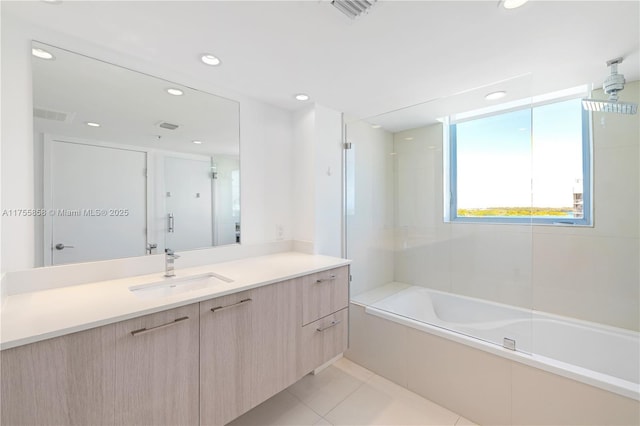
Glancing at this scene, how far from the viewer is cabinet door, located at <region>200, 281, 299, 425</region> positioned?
1.26m

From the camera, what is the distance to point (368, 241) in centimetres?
291

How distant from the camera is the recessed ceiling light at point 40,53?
131 centimetres

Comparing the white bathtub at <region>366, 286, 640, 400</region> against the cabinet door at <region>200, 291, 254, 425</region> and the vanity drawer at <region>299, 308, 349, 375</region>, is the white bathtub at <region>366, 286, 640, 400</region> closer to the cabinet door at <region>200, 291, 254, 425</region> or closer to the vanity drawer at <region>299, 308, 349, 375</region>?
the vanity drawer at <region>299, 308, 349, 375</region>

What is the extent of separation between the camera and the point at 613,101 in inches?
71.3

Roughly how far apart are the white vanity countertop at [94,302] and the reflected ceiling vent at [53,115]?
891 mm

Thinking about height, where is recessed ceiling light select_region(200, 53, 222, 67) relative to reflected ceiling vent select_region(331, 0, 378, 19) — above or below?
above

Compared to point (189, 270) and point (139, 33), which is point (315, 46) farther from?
point (189, 270)

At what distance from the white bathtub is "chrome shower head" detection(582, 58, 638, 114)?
1.60 meters

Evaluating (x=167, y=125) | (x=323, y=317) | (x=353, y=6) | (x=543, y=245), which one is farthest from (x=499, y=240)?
(x=167, y=125)

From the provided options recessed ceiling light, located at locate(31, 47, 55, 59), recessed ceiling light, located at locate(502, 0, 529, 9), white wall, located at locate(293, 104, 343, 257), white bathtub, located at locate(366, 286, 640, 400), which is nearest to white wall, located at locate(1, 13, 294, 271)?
recessed ceiling light, located at locate(31, 47, 55, 59)

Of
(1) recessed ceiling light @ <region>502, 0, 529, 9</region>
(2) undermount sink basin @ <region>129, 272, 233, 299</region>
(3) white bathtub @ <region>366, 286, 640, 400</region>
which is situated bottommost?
(3) white bathtub @ <region>366, 286, 640, 400</region>

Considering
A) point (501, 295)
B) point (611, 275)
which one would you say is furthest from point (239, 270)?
point (611, 275)

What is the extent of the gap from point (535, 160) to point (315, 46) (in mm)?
2181

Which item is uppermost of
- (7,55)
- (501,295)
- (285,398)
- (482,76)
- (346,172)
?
(482,76)
